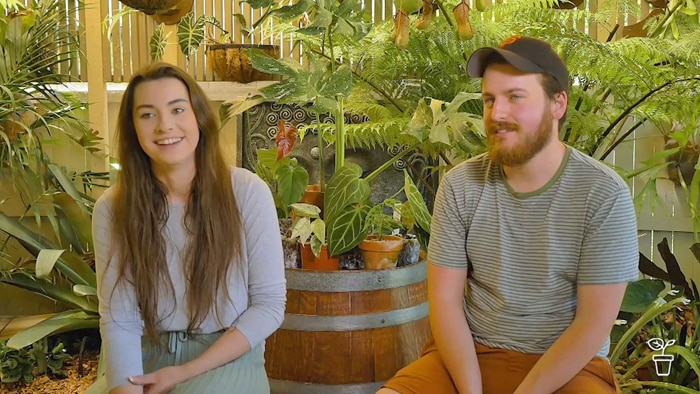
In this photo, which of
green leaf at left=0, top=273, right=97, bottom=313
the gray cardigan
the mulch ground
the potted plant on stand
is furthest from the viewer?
green leaf at left=0, top=273, right=97, bottom=313

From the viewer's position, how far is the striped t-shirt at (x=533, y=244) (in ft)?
4.90

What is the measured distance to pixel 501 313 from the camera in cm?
160

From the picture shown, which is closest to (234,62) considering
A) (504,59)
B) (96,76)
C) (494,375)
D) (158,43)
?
(158,43)

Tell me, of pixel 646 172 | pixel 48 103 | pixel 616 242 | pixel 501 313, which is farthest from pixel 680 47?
pixel 48 103

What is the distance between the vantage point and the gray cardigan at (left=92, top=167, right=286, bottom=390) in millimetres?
1562

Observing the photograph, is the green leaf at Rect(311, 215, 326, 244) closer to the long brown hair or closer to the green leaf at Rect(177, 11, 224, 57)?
the long brown hair

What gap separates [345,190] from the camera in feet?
6.52

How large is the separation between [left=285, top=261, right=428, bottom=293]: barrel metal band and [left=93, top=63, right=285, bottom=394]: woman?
22 cm

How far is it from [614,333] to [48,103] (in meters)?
2.59

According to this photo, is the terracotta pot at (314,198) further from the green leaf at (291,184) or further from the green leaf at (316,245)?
the green leaf at (316,245)

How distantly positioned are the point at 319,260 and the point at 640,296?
1.04m

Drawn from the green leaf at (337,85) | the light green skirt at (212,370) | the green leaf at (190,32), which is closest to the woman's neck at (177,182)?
the light green skirt at (212,370)

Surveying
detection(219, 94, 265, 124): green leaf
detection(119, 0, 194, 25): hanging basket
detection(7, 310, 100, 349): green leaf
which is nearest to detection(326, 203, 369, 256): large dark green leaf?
detection(219, 94, 265, 124): green leaf

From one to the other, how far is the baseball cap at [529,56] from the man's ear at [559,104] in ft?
0.06
